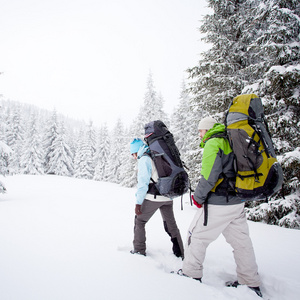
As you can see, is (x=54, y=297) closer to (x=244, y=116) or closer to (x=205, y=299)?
(x=205, y=299)

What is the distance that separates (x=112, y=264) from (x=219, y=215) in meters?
1.69

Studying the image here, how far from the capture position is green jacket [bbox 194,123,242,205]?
8.79 ft

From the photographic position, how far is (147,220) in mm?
3527

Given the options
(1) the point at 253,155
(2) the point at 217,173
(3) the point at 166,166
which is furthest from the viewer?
(3) the point at 166,166

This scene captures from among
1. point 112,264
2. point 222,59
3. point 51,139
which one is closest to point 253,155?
point 112,264

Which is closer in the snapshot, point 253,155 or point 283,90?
point 253,155

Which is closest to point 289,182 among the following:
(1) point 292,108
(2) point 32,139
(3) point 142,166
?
(1) point 292,108

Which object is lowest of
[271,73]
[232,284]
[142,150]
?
[232,284]

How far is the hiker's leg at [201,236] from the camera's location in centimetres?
277

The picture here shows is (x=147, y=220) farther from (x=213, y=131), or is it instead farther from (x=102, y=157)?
(x=102, y=157)

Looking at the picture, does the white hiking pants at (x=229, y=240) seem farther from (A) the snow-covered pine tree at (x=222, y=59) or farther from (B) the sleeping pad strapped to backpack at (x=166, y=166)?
(A) the snow-covered pine tree at (x=222, y=59)

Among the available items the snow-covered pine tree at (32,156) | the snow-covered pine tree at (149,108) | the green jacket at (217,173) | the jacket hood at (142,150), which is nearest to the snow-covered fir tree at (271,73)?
the green jacket at (217,173)

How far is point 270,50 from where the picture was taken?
20.0ft

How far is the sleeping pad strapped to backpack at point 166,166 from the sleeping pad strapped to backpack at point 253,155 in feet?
3.05
